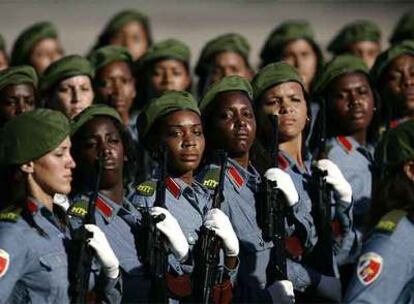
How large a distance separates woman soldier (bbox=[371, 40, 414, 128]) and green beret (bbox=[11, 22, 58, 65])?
3.12 m

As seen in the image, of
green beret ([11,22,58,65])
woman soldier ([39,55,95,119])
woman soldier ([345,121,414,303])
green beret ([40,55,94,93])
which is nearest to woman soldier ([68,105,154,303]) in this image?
woman soldier ([39,55,95,119])

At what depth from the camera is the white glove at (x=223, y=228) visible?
499 inches

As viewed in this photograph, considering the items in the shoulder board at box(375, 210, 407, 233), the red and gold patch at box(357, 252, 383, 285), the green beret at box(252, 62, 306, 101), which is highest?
the green beret at box(252, 62, 306, 101)

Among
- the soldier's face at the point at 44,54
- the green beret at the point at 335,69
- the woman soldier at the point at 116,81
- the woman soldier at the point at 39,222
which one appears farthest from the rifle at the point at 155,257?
the soldier's face at the point at 44,54

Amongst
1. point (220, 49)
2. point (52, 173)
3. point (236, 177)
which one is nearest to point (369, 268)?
point (52, 173)

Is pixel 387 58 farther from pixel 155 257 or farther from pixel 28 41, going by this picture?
pixel 155 257

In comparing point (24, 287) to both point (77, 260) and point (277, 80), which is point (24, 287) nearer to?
point (77, 260)

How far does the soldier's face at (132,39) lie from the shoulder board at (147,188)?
17.1ft

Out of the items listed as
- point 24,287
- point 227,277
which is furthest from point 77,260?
point 227,277

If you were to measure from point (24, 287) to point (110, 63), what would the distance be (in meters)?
4.46

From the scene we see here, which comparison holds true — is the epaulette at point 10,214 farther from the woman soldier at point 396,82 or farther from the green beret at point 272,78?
the woman soldier at point 396,82

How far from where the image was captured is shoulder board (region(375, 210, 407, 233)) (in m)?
11.3

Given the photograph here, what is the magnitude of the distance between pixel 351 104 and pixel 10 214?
3533 millimetres

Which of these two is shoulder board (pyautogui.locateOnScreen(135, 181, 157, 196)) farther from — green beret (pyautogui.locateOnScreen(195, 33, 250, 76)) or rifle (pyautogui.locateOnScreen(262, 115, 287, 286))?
green beret (pyautogui.locateOnScreen(195, 33, 250, 76))
